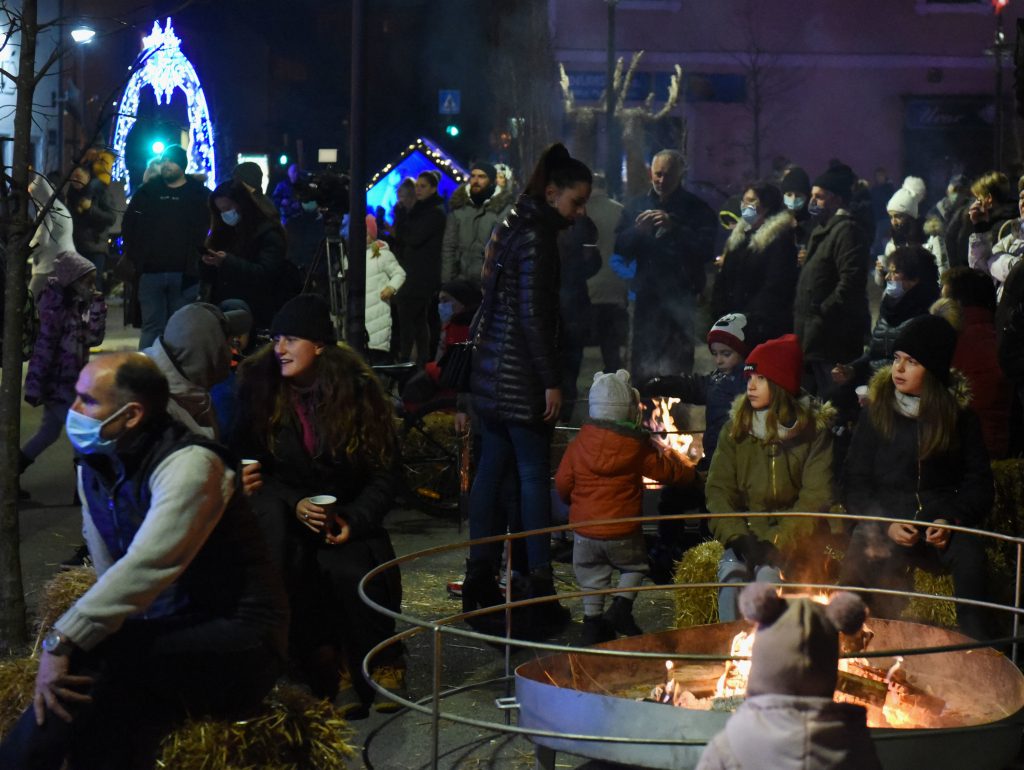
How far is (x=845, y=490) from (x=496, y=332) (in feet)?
6.02

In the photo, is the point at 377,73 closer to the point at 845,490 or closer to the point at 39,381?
the point at 39,381

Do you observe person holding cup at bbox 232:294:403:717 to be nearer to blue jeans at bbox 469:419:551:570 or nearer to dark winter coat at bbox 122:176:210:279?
blue jeans at bbox 469:419:551:570

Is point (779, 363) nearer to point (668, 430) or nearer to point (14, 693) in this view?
point (668, 430)

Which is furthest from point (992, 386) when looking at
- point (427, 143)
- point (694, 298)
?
point (427, 143)

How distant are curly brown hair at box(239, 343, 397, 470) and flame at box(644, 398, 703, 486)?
2.60 meters

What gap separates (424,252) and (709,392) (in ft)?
25.5

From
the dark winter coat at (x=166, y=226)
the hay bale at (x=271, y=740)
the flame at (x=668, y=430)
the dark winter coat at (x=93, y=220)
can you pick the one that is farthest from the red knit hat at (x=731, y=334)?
the dark winter coat at (x=93, y=220)

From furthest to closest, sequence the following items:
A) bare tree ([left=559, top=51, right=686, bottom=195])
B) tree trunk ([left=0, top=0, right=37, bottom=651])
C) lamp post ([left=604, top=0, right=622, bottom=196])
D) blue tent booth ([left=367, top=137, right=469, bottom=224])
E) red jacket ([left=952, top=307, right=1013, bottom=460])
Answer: bare tree ([left=559, top=51, right=686, bottom=195]) → lamp post ([left=604, top=0, right=622, bottom=196]) → blue tent booth ([left=367, top=137, right=469, bottom=224]) → red jacket ([left=952, top=307, right=1013, bottom=460]) → tree trunk ([left=0, top=0, right=37, bottom=651])

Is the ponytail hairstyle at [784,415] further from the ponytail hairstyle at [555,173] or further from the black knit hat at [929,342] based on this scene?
the ponytail hairstyle at [555,173]

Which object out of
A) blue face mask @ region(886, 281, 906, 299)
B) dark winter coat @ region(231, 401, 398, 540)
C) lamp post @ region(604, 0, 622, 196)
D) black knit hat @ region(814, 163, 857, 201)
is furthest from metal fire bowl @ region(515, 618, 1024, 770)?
lamp post @ region(604, 0, 622, 196)

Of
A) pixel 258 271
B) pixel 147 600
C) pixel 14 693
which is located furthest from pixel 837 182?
pixel 147 600

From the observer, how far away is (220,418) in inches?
303

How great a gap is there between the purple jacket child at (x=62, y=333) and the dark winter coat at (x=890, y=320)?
16.6 ft

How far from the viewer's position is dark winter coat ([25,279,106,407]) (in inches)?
410
